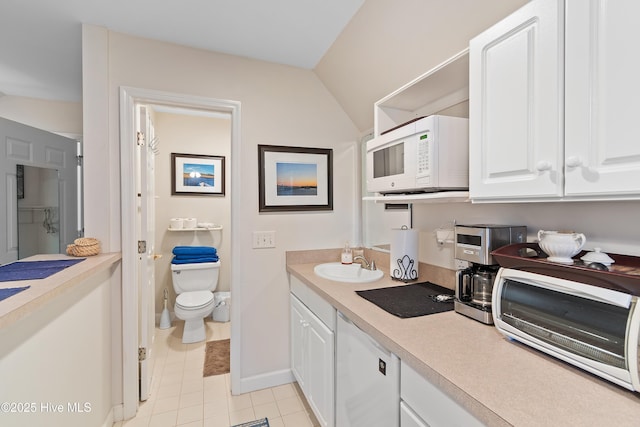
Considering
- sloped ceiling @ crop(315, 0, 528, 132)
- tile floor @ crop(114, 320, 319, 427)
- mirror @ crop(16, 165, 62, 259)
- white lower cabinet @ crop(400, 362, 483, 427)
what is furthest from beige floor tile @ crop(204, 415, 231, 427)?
sloped ceiling @ crop(315, 0, 528, 132)

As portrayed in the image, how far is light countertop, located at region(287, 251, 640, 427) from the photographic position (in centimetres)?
60

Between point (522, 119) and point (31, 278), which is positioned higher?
point (522, 119)

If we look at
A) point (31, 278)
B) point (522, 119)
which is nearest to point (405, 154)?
point (522, 119)

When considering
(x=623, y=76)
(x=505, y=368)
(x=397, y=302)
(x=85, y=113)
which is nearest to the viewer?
(x=623, y=76)

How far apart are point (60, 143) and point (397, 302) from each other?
2.83 meters

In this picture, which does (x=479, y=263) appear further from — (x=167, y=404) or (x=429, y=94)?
(x=167, y=404)

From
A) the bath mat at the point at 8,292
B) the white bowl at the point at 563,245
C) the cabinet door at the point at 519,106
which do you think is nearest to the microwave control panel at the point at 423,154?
the cabinet door at the point at 519,106

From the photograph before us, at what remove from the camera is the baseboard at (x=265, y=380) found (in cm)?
204

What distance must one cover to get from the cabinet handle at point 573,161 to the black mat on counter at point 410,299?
27.6 inches

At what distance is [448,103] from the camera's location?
1.49 metres

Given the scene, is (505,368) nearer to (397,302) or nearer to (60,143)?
(397,302)

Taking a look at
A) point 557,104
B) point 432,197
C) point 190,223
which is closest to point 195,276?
point 190,223

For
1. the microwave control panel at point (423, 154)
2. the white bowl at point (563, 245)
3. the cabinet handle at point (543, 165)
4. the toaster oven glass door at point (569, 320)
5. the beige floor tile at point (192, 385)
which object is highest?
the microwave control panel at point (423, 154)

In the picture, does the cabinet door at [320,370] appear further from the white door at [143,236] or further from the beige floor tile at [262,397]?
the white door at [143,236]
